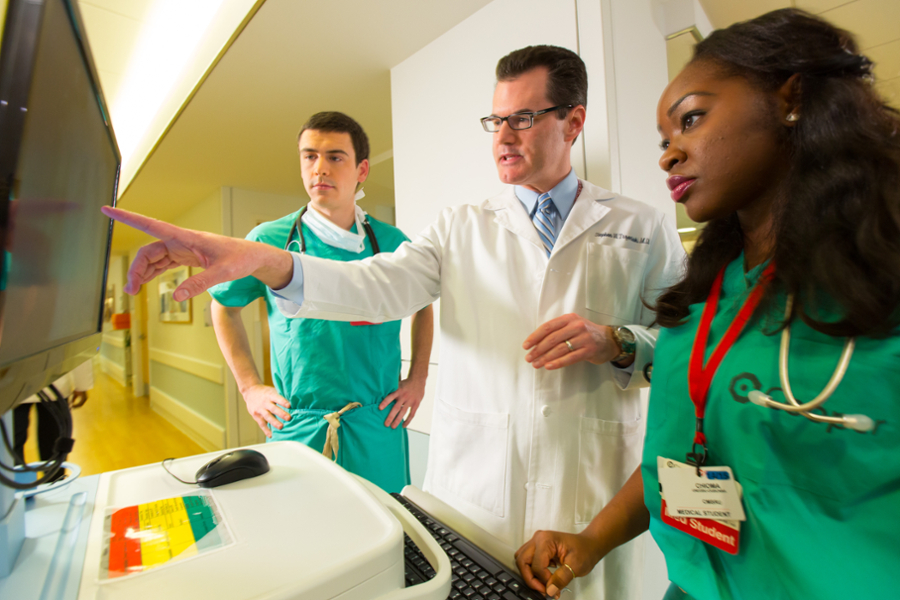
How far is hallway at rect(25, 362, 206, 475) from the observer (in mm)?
4582

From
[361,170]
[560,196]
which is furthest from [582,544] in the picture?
[361,170]

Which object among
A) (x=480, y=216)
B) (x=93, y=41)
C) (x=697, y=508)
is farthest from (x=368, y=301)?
(x=93, y=41)

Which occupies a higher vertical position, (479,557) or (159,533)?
(159,533)

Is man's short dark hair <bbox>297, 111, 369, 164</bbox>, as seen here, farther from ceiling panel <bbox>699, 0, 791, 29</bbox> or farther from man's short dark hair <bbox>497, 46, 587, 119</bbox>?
ceiling panel <bbox>699, 0, 791, 29</bbox>

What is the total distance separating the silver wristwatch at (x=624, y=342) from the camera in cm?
103

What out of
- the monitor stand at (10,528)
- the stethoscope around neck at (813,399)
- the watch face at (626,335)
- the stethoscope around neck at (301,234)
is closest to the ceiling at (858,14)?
→ the watch face at (626,335)

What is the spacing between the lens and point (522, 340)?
1.15 meters

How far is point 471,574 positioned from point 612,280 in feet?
2.79

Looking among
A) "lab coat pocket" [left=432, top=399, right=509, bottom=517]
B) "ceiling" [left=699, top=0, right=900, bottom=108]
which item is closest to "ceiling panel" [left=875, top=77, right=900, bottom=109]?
"lab coat pocket" [left=432, top=399, right=509, bottom=517]

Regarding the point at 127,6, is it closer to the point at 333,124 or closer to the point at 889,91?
the point at 333,124

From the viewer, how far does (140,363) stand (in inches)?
354

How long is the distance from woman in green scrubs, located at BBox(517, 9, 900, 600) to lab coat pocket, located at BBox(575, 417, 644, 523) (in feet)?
0.99

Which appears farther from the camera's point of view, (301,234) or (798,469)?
(301,234)

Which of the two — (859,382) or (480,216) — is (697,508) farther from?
(480,216)
